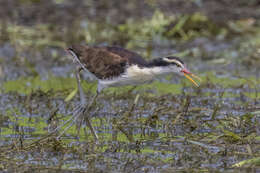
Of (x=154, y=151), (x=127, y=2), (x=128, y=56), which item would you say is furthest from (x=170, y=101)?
(x=127, y=2)

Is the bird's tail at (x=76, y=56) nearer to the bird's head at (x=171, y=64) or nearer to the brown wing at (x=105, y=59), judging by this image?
the brown wing at (x=105, y=59)

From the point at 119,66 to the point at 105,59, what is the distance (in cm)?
31

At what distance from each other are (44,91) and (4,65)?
2032 mm

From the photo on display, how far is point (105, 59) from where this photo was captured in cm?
759

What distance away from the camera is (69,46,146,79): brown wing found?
7.37m

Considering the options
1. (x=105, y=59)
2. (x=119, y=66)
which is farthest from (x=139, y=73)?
(x=105, y=59)

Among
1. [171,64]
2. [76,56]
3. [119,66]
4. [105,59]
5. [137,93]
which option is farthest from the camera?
[137,93]

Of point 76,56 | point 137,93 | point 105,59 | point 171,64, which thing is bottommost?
point 137,93

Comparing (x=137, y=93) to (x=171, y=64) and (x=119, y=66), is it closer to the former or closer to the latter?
(x=119, y=66)

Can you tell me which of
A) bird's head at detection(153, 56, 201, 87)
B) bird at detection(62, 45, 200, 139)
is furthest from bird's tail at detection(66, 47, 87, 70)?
bird's head at detection(153, 56, 201, 87)

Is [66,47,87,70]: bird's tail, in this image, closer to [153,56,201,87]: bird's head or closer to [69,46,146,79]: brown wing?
[69,46,146,79]: brown wing

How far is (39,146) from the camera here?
21.5ft

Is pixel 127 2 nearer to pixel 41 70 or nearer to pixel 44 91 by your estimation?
pixel 41 70

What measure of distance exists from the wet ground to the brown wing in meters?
0.61
